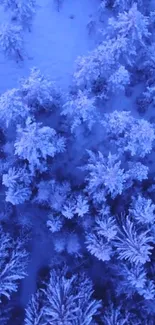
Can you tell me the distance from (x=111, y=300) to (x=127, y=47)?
9.59 metres

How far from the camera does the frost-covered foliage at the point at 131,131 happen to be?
10547mm

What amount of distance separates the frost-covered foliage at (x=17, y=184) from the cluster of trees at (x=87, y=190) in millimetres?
38

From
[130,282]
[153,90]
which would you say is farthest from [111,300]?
[153,90]

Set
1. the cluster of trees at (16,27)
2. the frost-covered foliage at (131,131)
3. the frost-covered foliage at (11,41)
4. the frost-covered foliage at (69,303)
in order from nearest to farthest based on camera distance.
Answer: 1. the frost-covered foliage at (69,303)
2. the frost-covered foliage at (131,131)
3. the frost-covered foliage at (11,41)
4. the cluster of trees at (16,27)

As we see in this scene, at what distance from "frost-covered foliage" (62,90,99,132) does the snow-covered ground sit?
2.41m

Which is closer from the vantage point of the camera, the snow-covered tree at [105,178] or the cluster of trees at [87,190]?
the cluster of trees at [87,190]

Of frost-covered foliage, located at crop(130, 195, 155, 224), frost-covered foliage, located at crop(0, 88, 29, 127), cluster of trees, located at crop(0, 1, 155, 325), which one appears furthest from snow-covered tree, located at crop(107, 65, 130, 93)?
frost-covered foliage, located at crop(130, 195, 155, 224)

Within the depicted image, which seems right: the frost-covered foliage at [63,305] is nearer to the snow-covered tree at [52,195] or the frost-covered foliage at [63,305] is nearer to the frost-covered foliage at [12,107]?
the snow-covered tree at [52,195]

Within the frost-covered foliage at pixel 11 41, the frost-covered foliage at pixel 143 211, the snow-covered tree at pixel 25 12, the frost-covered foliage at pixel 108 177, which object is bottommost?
the frost-covered foliage at pixel 143 211

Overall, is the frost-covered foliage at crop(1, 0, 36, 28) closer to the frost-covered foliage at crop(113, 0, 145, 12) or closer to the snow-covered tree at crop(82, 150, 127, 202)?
the frost-covered foliage at crop(113, 0, 145, 12)

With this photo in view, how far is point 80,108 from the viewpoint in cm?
1084

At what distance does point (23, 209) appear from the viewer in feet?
40.9

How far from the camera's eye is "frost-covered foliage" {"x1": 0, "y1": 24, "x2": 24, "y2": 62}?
1164 centimetres

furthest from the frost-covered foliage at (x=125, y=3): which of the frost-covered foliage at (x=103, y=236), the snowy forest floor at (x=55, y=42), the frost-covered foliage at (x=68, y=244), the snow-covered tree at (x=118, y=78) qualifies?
the frost-covered foliage at (x=68, y=244)
